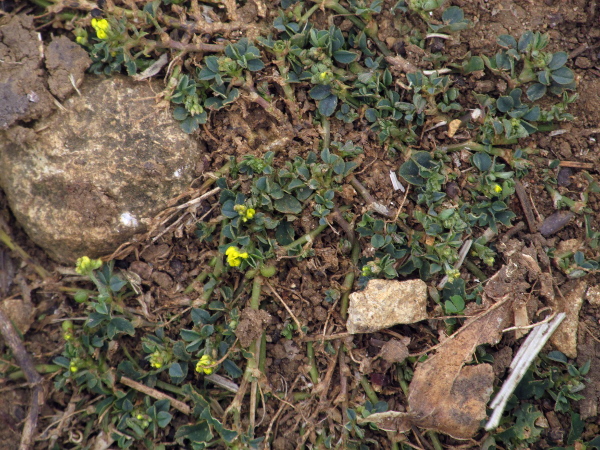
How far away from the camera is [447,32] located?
9.09 feet

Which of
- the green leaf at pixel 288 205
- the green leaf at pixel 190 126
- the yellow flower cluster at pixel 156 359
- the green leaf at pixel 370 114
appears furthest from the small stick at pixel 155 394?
the green leaf at pixel 370 114

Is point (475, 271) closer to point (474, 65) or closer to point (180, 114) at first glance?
point (474, 65)

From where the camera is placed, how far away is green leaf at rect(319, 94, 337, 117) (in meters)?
2.75

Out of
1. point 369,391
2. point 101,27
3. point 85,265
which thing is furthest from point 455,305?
point 101,27

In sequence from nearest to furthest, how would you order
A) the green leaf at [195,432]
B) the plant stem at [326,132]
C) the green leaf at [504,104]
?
the green leaf at [195,432] → the green leaf at [504,104] → the plant stem at [326,132]

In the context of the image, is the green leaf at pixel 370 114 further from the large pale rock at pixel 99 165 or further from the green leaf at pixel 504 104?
the large pale rock at pixel 99 165

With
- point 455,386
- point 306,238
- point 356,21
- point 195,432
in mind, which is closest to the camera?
point 455,386

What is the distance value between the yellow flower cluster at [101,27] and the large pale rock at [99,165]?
0.90 feet

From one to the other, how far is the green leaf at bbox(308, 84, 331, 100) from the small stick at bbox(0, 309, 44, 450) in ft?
7.73

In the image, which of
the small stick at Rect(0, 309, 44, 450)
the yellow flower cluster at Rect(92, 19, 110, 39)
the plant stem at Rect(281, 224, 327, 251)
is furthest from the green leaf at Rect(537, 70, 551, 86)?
the small stick at Rect(0, 309, 44, 450)

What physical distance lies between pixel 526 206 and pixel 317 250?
1.27 m

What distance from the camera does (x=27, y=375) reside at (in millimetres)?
2824

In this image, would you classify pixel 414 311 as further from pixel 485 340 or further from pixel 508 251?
pixel 508 251

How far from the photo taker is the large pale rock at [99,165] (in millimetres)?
2754
